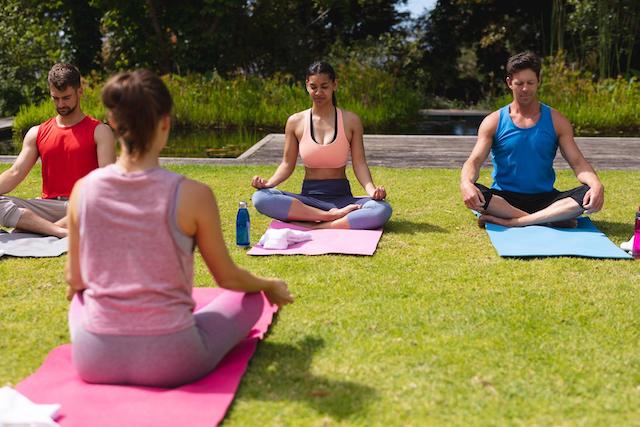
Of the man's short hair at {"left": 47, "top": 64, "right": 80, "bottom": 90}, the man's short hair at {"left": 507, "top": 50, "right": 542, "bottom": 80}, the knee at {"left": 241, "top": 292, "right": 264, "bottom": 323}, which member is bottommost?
the knee at {"left": 241, "top": 292, "right": 264, "bottom": 323}

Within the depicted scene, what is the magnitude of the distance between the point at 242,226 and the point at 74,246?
7.58 feet

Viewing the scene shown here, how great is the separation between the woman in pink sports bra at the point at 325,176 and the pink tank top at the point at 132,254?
292 cm

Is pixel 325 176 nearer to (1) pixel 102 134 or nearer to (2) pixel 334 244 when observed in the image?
(2) pixel 334 244

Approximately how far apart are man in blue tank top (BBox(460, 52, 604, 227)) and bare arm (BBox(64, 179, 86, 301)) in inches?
129

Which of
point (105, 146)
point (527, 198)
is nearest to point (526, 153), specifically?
point (527, 198)

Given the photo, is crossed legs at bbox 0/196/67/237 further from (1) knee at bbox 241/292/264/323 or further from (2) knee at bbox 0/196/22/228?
(1) knee at bbox 241/292/264/323

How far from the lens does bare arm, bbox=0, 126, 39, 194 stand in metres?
5.23

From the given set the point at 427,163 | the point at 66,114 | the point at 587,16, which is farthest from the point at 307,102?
the point at 66,114

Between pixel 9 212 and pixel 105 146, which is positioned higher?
pixel 105 146

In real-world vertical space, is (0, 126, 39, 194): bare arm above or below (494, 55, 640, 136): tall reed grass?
above

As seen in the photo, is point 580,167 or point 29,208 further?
point 580,167

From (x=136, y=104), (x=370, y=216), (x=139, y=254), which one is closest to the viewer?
(x=136, y=104)

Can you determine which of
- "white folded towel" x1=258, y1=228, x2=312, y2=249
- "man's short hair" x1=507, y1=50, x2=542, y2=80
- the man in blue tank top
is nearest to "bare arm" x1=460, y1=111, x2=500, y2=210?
the man in blue tank top

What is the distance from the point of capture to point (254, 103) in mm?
12578
